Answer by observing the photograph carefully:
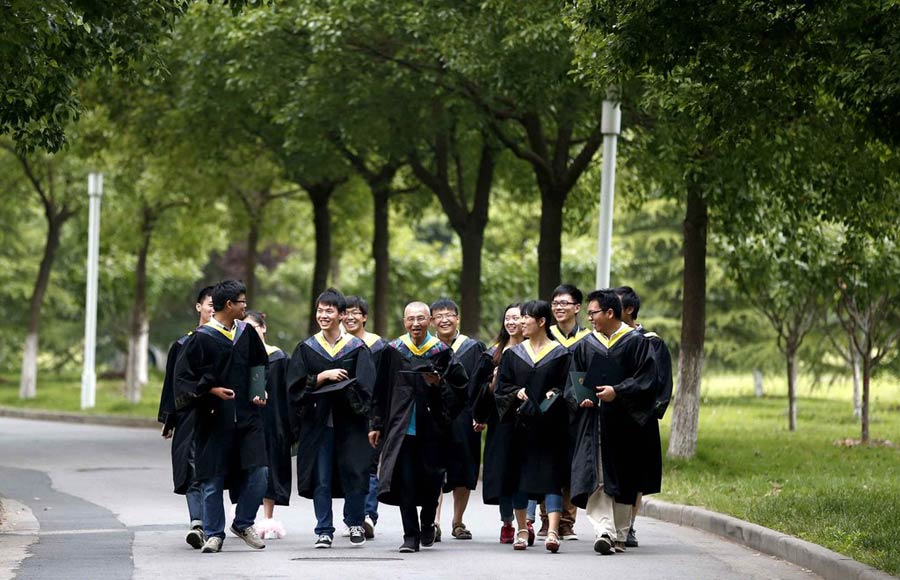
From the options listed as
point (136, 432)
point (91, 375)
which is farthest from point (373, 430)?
point (91, 375)

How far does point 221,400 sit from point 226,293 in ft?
2.51

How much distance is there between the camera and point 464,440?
43.8 feet

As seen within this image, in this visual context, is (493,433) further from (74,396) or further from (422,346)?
(74,396)

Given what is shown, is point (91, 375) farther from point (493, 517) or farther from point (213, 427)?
point (213, 427)

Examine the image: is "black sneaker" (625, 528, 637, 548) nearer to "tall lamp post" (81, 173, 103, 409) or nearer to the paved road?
the paved road

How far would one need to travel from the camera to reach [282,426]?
557 inches

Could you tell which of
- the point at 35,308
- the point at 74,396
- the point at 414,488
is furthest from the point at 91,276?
the point at 414,488

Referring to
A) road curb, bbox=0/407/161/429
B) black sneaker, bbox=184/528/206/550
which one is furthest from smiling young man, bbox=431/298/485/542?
road curb, bbox=0/407/161/429

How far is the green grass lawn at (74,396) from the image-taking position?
36.4 meters

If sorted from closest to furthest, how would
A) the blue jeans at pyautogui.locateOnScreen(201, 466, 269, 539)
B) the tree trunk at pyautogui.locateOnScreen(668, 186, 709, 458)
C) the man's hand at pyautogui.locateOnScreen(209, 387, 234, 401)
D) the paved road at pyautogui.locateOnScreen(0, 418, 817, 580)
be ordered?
the paved road at pyautogui.locateOnScreen(0, 418, 817, 580), the man's hand at pyautogui.locateOnScreen(209, 387, 234, 401), the blue jeans at pyautogui.locateOnScreen(201, 466, 269, 539), the tree trunk at pyautogui.locateOnScreen(668, 186, 709, 458)

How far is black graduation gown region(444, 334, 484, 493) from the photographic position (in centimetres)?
1321

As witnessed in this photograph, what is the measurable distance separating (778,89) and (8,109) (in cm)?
624

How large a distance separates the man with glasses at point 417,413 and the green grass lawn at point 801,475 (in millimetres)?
2781

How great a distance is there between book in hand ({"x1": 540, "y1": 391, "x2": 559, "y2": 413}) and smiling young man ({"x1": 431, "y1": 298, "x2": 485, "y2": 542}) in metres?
0.60
